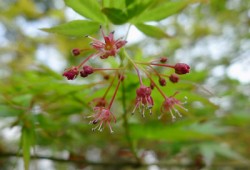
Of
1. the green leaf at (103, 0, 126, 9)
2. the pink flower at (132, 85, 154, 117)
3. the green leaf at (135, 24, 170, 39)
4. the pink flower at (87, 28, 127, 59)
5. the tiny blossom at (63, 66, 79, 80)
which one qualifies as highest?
the green leaf at (103, 0, 126, 9)

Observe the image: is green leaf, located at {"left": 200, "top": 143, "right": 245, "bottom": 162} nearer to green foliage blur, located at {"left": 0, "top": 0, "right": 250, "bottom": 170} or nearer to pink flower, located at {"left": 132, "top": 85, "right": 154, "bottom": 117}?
green foliage blur, located at {"left": 0, "top": 0, "right": 250, "bottom": 170}

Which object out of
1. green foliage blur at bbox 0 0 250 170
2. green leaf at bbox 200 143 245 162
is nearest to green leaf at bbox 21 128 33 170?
green foliage blur at bbox 0 0 250 170

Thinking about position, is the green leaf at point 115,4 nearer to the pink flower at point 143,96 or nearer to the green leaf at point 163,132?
the pink flower at point 143,96

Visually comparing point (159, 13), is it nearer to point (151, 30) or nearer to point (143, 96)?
point (151, 30)

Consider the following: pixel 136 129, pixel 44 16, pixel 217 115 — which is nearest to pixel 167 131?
pixel 136 129

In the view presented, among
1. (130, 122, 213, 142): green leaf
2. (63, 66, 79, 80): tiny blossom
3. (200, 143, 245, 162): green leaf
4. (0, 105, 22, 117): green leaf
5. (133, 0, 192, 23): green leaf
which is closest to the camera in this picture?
(63, 66, 79, 80): tiny blossom

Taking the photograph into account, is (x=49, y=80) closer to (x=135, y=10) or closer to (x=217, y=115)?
(x=135, y=10)

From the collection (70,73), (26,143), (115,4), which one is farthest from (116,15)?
(26,143)

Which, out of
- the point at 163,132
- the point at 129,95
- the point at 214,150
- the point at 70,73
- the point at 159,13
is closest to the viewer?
the point at 70,73
